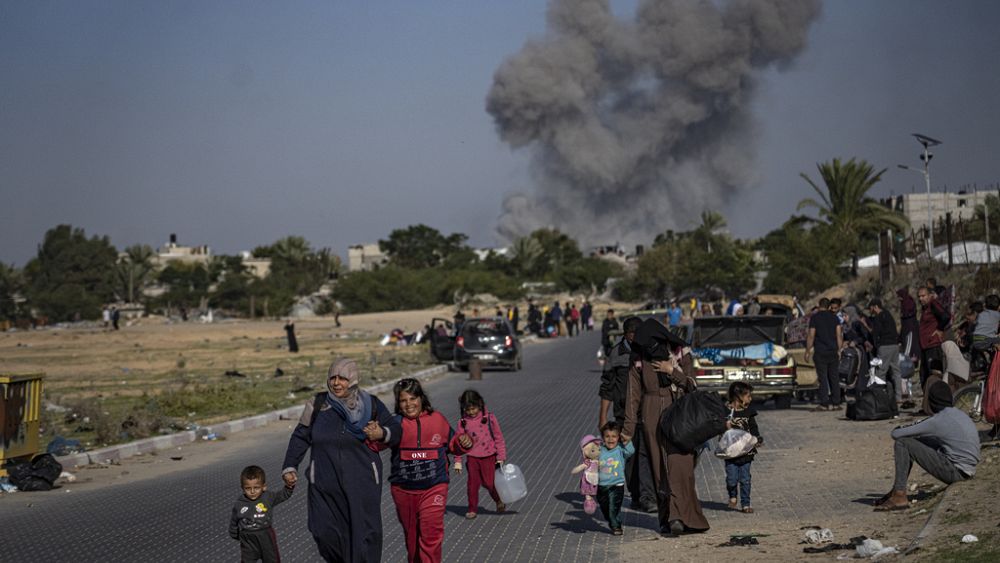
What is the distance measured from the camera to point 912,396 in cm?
2103

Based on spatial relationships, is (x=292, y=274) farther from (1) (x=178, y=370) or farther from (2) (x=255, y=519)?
(2) (x=255, y=519)

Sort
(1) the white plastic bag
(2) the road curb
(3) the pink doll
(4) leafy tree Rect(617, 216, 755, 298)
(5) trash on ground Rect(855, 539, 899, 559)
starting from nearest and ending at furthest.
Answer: (5) trash on ground Rect(855, 539, 899, 559)
(3) the pink doll
(1) the white plastic bag
(2) the road curb
(4) leafy tree Rect(617, 216, 755, 298)

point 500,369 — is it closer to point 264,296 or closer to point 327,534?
point 327,534

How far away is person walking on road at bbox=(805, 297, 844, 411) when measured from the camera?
63.7ft

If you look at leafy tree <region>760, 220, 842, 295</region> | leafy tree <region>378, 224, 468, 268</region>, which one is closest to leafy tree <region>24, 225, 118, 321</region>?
leafy tree <region>378, 224, 468, 268</region>

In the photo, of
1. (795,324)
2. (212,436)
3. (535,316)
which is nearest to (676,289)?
(535,316)

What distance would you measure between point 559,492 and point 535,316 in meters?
48.9

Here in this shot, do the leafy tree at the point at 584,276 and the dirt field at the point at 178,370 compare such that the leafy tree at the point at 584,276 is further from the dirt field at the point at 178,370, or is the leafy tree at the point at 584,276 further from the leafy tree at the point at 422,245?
the dirt field at the point at 178,370

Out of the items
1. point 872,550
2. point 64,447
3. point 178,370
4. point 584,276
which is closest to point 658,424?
point 872,550

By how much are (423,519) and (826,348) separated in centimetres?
1297

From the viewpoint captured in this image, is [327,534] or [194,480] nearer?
[327,534]

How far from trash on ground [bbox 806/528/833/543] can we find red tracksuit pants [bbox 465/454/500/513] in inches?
113

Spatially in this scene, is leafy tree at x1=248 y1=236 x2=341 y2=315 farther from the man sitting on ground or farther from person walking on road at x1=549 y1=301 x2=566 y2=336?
the man sitting on ground

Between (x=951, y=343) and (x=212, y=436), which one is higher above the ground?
(x=951, y=343)
